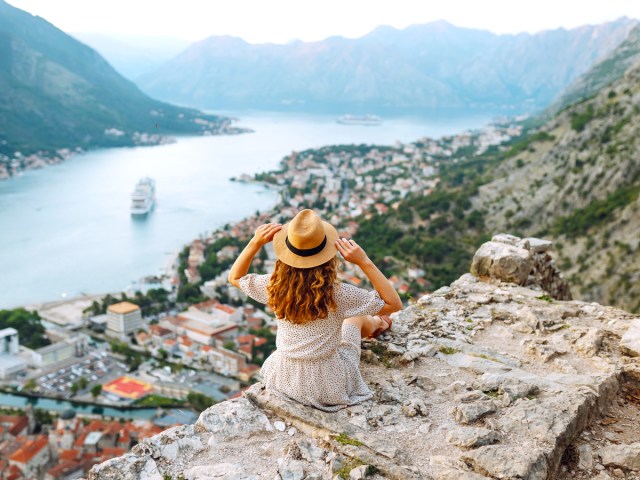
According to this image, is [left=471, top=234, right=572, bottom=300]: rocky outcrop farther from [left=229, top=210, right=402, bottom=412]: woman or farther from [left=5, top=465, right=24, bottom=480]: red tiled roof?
[left=5, top=465, right=24, bottom=480]: red tiled roof

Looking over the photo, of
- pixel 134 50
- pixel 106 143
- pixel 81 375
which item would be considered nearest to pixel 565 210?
pixel 81 375

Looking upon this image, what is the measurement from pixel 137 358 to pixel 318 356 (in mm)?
19674

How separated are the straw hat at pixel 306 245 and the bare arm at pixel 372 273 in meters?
0.16

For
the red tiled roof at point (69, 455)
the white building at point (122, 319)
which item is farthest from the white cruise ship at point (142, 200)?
the red tiled roof at point (69, 455)

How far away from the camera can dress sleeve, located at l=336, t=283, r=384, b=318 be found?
249 centimetres

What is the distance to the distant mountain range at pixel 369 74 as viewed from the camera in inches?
5694

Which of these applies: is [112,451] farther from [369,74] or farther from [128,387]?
[369,74]

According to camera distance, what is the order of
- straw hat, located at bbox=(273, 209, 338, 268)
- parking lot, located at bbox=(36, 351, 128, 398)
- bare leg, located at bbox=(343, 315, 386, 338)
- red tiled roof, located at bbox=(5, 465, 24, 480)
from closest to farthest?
straw hat, located at bbox=(273, 209, 338, 268), bare leg, located at bbox=(343, 315, 386, 338), red tiled roof, located at bbox=(5, 465, 24, 480), parking lot, located at bbox=(36, 351, 128, 398)

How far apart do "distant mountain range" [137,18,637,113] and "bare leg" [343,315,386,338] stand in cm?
13062

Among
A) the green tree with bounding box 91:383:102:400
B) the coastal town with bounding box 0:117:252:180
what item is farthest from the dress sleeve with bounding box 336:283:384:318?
the coastal town with bounding box 0:117:252:180

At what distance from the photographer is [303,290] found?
93.8 inches

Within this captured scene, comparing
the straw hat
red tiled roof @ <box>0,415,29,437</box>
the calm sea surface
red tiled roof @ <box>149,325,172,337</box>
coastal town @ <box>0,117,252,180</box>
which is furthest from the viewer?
coastal town @ <box>0,117,252,180</box>

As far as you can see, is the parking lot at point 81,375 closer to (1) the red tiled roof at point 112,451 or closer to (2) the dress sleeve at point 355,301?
(1) the red tiled roof at point 112,451

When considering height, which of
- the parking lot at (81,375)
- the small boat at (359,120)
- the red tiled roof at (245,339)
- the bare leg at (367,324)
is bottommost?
the parking lot at (81,375)
